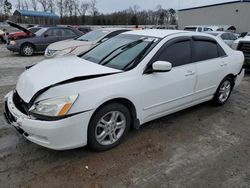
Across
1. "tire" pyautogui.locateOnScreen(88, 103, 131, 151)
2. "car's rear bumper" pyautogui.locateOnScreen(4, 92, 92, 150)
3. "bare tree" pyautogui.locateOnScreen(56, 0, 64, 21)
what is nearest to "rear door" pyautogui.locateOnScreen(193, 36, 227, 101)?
"tire" pyautogui.locateOnScreen(88, 103, 131, 151)

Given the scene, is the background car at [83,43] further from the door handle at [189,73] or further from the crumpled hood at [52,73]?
the door handle at [189,73]

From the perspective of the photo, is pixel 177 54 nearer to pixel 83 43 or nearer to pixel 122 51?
pixel 122 51

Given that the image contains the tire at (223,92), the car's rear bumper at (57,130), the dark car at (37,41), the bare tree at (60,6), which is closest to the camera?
the car's rear bumper at (57,130)

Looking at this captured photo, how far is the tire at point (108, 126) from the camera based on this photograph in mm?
2962

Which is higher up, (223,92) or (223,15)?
(223,15)

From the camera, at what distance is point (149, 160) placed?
3059mm

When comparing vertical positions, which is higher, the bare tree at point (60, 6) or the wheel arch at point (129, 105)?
the bare tree at point (60, 6)

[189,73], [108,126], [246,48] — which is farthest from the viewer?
[246,48]

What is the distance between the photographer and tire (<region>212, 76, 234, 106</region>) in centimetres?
475

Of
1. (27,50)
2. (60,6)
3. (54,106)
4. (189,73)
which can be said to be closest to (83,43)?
(27,50)

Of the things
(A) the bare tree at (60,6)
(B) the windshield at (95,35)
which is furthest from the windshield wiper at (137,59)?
(A) the bare tree at (60,6)

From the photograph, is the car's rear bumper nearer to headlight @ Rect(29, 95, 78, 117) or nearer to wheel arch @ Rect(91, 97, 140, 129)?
headlight @ Rect(29, 95, 78, 117)

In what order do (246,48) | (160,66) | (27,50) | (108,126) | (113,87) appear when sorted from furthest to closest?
(27,50) → (246,48) → (160,66) → (108,126) → (113,87)

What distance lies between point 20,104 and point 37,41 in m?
9.89
